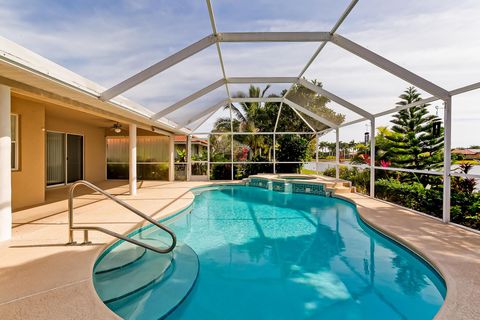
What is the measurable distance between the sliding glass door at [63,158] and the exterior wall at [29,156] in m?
3.45

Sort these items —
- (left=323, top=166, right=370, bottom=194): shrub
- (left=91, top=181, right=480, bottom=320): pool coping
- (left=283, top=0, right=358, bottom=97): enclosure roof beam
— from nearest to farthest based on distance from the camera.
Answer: (left=91, top=181, right=480, bottom=320): pool coping
(left=283, top=0, right=358, bottom=97): enclosure roof beam
(left=323, top=166, right=370, bottom=194): shrub

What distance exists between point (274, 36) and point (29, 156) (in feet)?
23.0

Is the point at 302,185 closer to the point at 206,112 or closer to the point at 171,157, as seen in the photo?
the point at 206,112

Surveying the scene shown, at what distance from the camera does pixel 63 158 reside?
1110 cm

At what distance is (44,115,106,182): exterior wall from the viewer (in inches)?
414

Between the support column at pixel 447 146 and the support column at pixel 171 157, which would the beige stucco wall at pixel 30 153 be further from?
the support column at pixel 447 146

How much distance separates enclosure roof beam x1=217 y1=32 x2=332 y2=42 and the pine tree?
5.77 meters

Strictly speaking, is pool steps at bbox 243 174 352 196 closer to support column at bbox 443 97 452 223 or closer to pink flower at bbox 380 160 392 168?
pink flower at bbox 380 160 392 168

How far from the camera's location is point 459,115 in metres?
6.71

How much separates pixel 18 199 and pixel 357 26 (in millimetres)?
8950

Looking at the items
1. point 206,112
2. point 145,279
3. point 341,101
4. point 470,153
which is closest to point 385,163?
point 470,153

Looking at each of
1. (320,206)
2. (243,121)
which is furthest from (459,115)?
(243,121)

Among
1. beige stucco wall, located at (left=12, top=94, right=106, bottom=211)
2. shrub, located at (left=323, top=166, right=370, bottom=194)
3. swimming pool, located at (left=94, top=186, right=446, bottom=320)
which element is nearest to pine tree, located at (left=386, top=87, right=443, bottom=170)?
shrub, located at (left=323, top=166, right=370, bottom=194)

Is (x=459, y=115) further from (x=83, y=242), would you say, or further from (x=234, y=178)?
(x=234, y=178)
